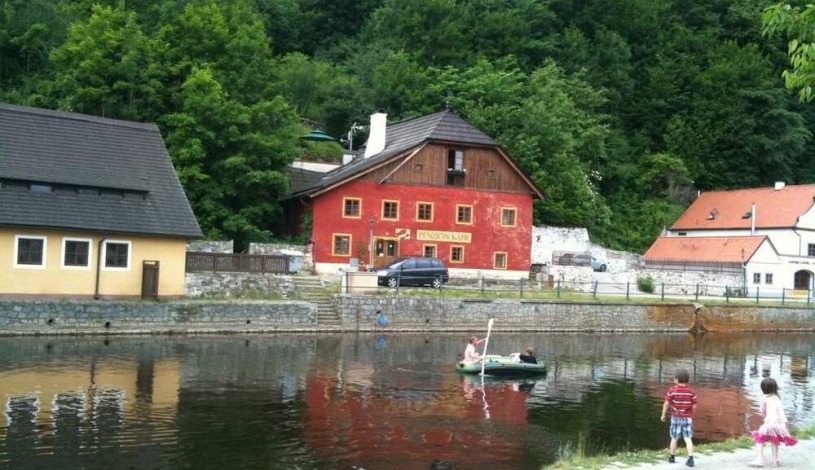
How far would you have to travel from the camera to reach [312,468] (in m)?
13.9

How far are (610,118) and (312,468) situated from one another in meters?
62.6

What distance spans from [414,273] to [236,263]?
8952 mm

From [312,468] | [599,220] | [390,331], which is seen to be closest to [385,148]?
[390,331]

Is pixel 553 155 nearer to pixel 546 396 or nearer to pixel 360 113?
pixel 360 113

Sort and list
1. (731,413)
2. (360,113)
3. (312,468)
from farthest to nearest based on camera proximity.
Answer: (360,113) → (731,413) → (312,468)

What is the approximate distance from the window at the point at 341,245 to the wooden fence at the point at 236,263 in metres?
7.67

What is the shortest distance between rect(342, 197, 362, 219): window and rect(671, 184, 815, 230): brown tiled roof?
32088mm

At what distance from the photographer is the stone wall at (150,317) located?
2997 cm

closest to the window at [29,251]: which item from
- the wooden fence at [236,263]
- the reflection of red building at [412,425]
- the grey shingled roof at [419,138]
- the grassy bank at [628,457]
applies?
the wooden fence at [236,263]

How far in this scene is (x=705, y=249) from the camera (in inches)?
2302

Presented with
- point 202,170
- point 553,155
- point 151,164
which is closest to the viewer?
point 151,164

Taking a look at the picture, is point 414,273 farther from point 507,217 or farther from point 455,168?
point 507,217

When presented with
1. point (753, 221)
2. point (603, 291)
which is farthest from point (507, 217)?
point (753, 221)

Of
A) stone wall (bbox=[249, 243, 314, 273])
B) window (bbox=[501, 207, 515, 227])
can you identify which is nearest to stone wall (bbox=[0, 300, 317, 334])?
stone wall (bbox=[249, 243, 314, 273])
